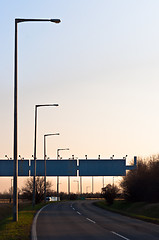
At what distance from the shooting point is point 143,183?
51.5m

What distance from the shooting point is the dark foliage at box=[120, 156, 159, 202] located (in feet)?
159

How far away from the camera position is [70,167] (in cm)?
8181

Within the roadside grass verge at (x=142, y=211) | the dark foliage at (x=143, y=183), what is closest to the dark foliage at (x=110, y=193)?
the dark foliage at (x=143, y=183)

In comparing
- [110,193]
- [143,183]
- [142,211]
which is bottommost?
[142,211]

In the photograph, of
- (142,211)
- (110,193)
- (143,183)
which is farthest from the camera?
(110,193)

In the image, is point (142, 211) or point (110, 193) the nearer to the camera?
point (142, 211)

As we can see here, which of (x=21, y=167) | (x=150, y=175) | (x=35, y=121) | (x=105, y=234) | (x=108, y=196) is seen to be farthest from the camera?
(x=21, y=167)

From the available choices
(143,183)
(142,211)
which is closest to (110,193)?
Answer: (143,183)

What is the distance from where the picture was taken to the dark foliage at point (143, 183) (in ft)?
159

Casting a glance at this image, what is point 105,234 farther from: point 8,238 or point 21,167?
point 21,167

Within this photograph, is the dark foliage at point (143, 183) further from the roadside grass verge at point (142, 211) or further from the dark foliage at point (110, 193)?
the dark foliage at point (110, 193)

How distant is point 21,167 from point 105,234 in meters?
61.3

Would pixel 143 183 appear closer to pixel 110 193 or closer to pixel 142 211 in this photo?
pixel 110 193

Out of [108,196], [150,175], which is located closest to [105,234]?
[150,175]
